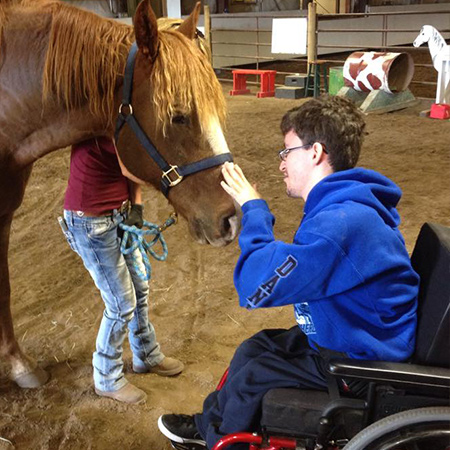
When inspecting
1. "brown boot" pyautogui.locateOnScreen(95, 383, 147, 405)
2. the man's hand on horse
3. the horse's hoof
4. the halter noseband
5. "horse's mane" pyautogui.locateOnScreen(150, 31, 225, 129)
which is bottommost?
the horse's hoof

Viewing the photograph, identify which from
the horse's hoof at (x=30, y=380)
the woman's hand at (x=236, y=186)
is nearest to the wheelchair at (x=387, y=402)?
the woman's hand at (x=236, y=186)

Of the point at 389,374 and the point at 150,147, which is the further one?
the point at 150,147

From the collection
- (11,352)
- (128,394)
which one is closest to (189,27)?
(128,394)

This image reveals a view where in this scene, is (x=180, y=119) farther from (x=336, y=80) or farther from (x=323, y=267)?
(x=336, y=80)

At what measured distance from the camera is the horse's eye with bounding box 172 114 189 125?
1326 mm

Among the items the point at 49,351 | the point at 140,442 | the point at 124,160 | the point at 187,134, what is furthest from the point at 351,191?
the point at 49,351

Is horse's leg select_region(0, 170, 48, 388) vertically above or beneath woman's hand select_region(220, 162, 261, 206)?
beneath

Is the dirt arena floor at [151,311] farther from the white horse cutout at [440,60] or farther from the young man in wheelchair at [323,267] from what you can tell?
the white horse cutout at [440,60]

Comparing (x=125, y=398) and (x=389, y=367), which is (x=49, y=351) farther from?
(x=389, y=367)

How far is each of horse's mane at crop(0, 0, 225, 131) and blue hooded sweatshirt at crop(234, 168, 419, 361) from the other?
37cm

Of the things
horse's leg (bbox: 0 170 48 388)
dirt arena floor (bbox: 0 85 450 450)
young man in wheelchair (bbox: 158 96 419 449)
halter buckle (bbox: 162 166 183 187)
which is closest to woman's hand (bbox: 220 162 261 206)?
young man in wheelchair (bbox: 158 96 419 449)

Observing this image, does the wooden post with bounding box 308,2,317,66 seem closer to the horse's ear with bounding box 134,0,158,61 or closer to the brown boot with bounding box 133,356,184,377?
the brown boot with bounding box 133,356,184,377

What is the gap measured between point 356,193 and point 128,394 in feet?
4.01

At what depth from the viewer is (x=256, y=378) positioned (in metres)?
1.20
